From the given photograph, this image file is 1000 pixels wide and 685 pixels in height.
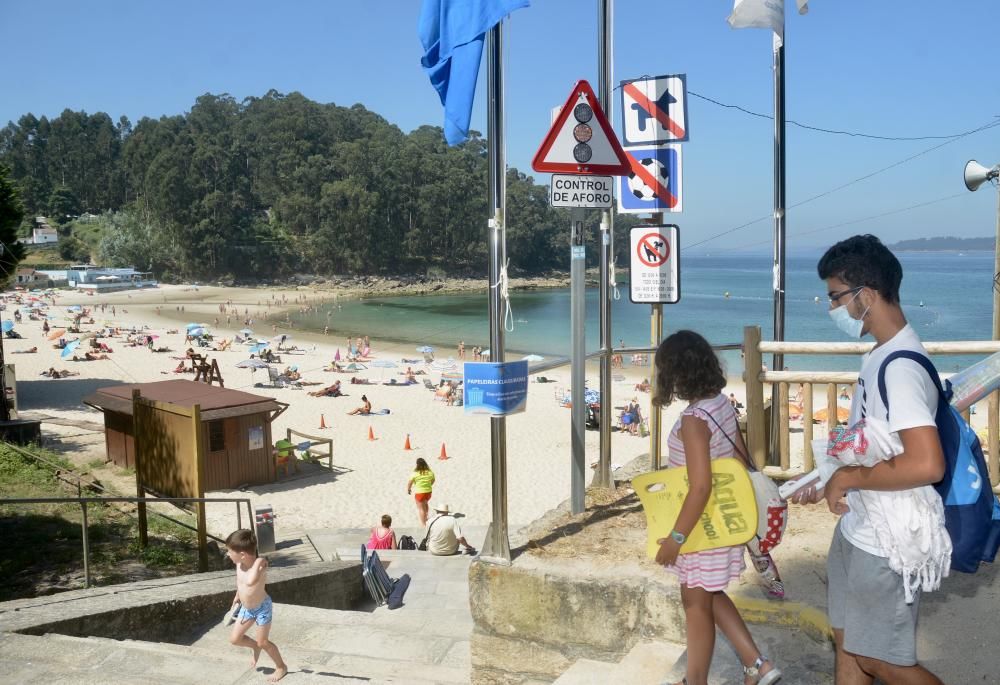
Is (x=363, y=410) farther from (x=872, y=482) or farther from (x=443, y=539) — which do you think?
(x=872, y=482)

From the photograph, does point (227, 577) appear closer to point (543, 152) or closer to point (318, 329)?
point (543, 152)

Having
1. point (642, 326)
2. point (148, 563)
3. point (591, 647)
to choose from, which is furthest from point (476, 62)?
point (642, 326)

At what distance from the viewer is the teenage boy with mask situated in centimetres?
185

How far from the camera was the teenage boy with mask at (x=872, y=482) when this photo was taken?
6.06 feet

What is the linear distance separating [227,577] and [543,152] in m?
4.08

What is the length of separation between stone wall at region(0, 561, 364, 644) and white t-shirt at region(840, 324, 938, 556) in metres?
4.45

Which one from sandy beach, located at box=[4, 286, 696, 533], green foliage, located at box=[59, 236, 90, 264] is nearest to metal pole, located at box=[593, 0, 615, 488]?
sandy beach, located at box=[4, 286, 696, 533]

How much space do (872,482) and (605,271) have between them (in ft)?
10.1

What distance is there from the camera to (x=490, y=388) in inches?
145

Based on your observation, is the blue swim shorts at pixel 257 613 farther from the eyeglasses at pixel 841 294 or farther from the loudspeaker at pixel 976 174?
the loudspeaker at pixel 976 174

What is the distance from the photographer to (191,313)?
58.4m

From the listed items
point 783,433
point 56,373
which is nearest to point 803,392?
point 783,433

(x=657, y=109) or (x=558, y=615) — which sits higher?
(x=657, y=109)

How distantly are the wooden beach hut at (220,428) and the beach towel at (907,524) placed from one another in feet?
39.8
